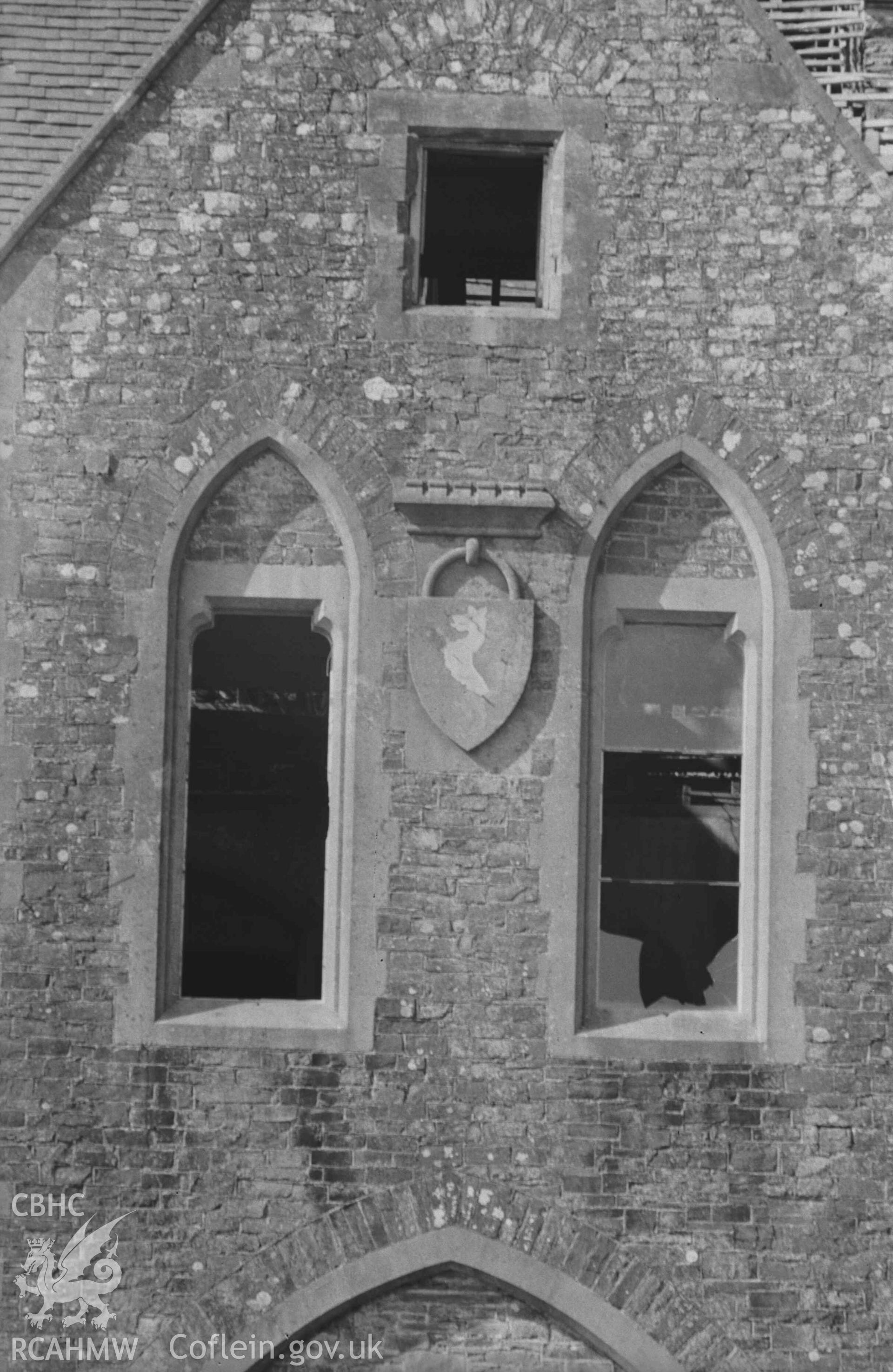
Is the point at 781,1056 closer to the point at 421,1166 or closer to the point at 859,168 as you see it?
the point at 421,1166

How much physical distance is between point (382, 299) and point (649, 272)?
4.60 ft

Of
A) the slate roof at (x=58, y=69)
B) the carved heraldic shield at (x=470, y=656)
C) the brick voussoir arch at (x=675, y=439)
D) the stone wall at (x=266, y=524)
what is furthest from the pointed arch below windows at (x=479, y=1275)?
the slate roof at (x=58, y=69)

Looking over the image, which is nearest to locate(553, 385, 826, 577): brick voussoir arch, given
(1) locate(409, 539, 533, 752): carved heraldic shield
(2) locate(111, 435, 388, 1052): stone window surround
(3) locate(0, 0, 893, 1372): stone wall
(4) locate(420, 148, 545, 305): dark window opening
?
(3) locate(0, 0, 893, 1372): stone wall

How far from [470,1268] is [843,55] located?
6825 millimetres

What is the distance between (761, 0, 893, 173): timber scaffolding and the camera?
11742 mm

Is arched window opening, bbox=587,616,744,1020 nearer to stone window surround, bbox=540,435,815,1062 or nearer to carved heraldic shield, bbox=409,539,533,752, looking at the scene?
stone window surround, bbox=540,435,815,1062

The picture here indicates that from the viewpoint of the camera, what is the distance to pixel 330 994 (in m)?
10.9

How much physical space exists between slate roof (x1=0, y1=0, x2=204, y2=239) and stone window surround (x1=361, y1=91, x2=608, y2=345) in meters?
1.46

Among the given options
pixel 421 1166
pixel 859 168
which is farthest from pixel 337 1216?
pixel 859 168

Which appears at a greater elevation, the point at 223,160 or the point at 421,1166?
the point at 223,160

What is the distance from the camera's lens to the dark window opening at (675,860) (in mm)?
11828

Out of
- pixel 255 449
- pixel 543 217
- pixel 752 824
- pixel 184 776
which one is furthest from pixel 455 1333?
pixel 543 217

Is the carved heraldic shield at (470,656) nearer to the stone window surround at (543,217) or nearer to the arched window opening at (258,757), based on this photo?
the arched window opening at (258,757)

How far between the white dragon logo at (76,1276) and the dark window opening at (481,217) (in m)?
5.17
